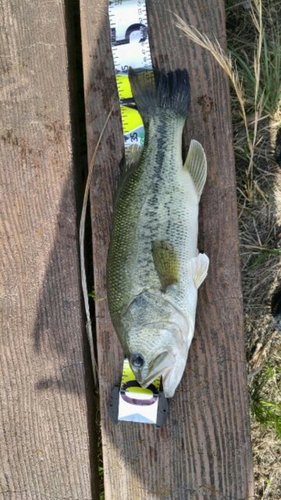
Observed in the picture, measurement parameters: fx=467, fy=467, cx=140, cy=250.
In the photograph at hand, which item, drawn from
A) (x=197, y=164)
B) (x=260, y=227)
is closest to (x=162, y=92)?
(x=197, y=164)

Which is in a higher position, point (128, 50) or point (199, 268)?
point (128, 50)

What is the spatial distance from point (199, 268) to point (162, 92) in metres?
0.87

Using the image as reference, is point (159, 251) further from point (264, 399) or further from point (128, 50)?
point (264, 399)

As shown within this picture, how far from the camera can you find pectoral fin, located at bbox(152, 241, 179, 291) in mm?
2055

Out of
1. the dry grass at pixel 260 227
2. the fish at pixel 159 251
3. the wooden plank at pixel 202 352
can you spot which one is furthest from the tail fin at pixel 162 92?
the dry grass at pixel 260 227

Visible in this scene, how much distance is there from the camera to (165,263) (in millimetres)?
2062

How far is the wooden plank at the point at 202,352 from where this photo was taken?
7.55 ft

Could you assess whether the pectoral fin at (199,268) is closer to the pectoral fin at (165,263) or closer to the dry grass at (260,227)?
the pectoral fin at (165,263)

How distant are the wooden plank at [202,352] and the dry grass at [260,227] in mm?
398

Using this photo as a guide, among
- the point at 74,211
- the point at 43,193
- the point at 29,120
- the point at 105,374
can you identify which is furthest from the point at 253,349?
the point at 29,120

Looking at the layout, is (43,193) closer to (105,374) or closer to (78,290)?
(78,290)

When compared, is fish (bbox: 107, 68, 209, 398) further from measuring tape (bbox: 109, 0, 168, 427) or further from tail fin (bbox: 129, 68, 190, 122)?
measuring tape (bbox: 109, 0, 168, 427)

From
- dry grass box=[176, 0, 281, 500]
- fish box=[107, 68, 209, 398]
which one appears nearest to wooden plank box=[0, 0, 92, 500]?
fish box=[107, 68, 209, 398]

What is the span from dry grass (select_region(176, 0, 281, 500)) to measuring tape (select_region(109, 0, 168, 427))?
0.61 metres
